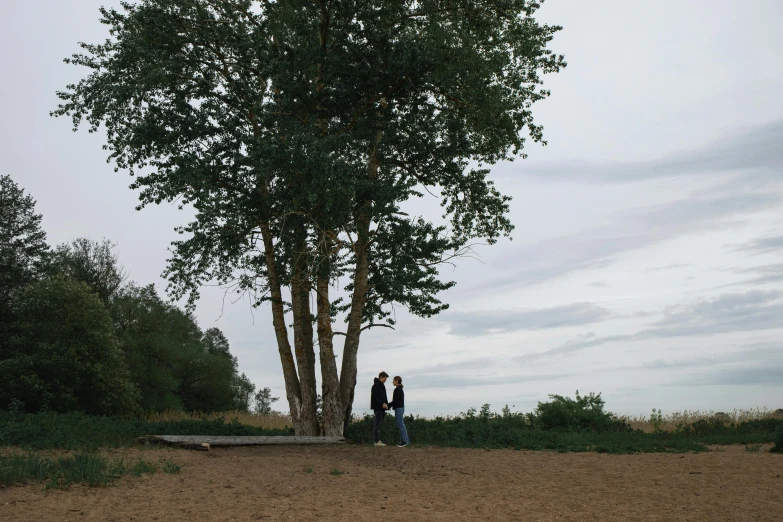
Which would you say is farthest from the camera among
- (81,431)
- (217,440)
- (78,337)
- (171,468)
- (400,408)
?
(78,337)

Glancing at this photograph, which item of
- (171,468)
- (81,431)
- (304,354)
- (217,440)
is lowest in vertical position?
(171,468)

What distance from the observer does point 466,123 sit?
19.7m

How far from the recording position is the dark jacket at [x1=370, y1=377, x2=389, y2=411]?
18.6m

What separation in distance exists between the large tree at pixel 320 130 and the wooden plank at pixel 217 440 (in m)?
1.89

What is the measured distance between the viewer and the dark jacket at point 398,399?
720 inches

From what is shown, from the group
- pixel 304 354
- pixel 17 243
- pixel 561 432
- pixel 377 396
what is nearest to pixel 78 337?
pixel 17 243

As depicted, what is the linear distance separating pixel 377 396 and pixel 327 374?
7.54ft

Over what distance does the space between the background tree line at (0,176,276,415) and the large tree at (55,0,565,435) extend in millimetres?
9030

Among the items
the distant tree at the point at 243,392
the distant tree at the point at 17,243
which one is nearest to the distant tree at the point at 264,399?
the distant tree at the point at 243,392

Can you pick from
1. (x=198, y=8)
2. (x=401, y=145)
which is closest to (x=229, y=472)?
(x=401, y=145)

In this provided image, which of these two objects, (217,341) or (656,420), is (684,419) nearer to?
(656,420)

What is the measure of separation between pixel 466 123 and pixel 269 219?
22.4 feet

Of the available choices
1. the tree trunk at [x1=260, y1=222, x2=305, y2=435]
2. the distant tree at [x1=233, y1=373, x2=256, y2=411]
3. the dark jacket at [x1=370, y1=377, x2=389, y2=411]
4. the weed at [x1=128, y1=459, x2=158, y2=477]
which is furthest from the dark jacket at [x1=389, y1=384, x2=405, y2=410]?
the distant tree at [x1=233, y1=373, x2=256, y2=411]

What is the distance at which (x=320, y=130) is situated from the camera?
65.3 feet
